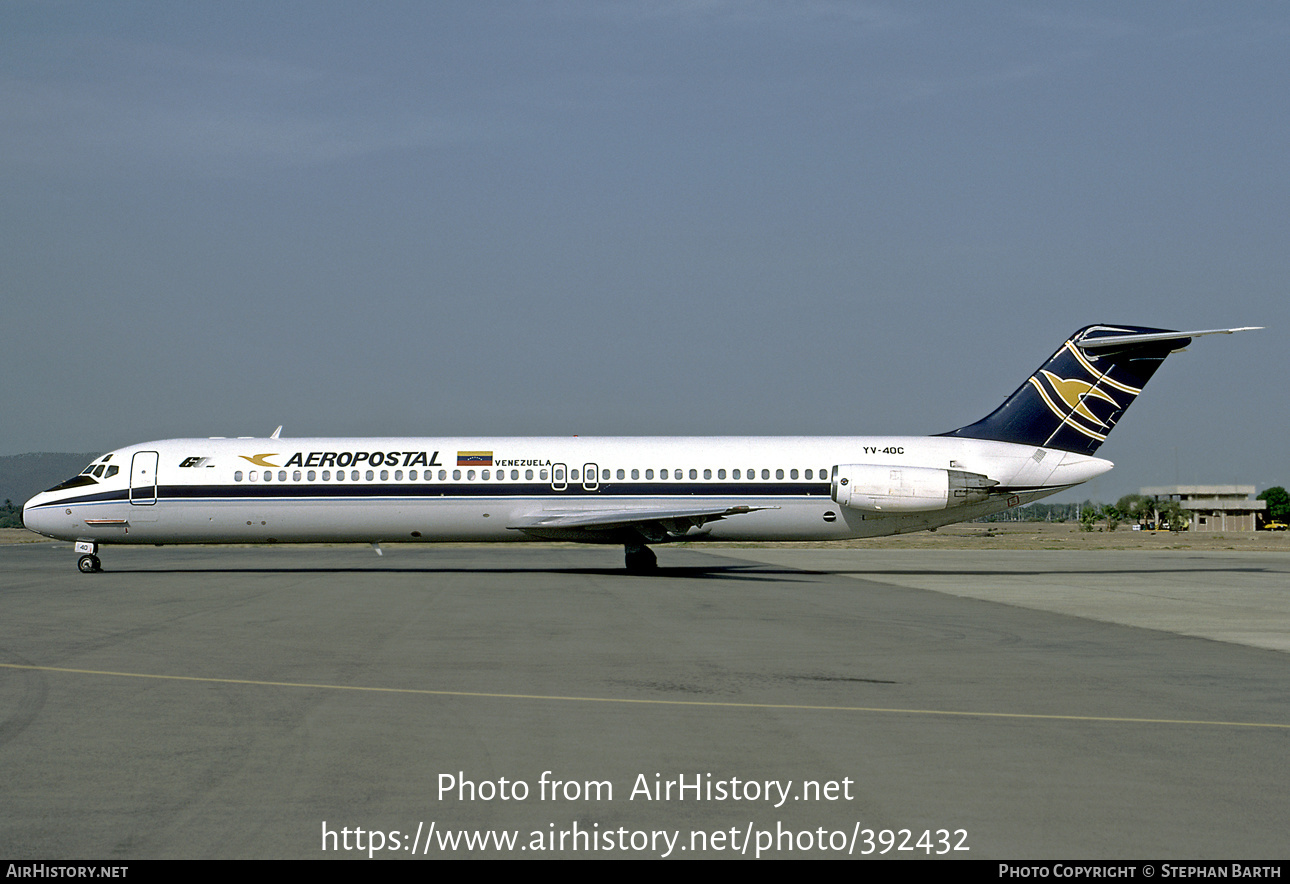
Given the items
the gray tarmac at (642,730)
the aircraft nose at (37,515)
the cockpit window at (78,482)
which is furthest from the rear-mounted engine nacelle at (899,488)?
the aircraft nose at (37,515)

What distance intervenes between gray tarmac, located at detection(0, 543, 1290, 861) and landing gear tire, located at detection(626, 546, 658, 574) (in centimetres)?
1058

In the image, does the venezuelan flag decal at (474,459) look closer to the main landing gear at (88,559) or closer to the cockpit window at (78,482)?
the cockpit window at (78,482)

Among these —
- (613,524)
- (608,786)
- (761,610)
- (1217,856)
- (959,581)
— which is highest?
(613,524)

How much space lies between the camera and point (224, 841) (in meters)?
5.52

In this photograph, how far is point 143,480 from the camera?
97.2ft

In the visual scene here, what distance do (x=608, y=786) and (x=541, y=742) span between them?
4.56 ft

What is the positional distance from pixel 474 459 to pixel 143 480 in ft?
29.2

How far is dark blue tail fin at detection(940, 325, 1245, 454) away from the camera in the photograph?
2914 cm

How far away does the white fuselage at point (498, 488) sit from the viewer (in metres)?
29.1

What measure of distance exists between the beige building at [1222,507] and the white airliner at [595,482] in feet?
482

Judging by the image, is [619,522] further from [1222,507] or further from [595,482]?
[1222,507]

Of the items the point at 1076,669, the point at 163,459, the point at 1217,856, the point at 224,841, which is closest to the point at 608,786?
the point at 224,841
